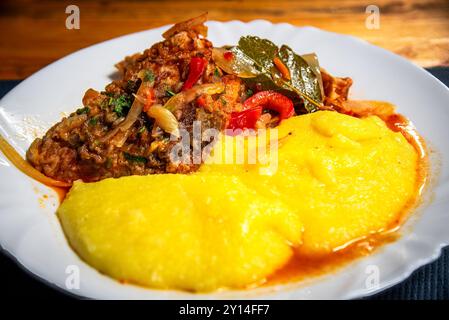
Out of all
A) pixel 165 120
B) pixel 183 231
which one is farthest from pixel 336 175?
pixel 165 120

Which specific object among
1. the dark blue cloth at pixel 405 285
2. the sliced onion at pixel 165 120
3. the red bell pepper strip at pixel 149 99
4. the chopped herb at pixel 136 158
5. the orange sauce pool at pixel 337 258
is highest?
the red bell pepper strip at pixel 149 99

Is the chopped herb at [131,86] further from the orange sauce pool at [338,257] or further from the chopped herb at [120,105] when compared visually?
the orange sauce pool at [338,257]

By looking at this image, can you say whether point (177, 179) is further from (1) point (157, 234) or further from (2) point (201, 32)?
(2) point (201, 32)

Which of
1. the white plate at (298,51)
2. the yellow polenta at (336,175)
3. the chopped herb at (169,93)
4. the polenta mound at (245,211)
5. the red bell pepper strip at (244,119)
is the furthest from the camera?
the red bell pepper strip at (244,119)

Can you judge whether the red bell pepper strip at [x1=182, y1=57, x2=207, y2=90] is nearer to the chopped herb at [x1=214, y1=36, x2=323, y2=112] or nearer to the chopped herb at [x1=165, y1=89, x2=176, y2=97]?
the chopped herb at [x1=165, y1=89, x2=176, y2=97]

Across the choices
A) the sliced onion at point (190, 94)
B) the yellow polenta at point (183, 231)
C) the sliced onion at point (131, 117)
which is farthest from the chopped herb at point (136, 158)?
the sliced onion at point (190, 94)

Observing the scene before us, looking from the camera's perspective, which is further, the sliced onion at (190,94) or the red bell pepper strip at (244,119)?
the red bell pepper strip at (244,119)

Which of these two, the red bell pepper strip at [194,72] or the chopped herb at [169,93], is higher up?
the red bell pepper strip at [194,72]
